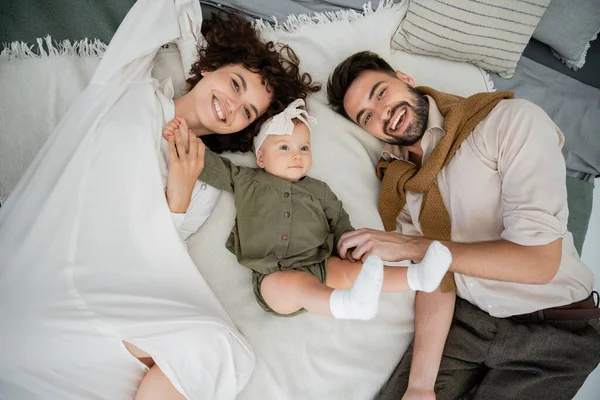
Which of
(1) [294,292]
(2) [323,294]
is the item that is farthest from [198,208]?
(2) [323,294]

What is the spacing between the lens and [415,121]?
197cm

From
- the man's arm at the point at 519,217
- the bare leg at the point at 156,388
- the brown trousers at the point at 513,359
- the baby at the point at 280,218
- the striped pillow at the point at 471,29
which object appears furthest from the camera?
the striped pillow at the point at 471,29

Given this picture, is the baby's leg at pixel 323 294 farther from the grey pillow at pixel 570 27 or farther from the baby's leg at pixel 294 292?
the grey pillow at pixel 570 27

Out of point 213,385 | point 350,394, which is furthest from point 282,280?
point 350,394

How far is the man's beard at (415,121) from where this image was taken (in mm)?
1969

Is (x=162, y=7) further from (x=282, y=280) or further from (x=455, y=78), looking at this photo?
(x=455, y=78)

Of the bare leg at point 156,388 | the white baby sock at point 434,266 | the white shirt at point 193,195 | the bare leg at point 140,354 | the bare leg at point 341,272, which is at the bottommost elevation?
the bare leg at point 156,388

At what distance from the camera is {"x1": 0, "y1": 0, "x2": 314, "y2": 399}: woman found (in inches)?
55.5

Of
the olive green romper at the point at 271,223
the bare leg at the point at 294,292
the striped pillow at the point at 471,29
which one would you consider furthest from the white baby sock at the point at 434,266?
the striped pillow at the point at 471,29

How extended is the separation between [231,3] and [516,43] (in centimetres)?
132

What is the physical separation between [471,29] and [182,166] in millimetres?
1452

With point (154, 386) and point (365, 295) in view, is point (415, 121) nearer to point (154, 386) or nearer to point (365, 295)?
point (365, 295)

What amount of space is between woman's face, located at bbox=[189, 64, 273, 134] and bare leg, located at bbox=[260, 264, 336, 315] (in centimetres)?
59

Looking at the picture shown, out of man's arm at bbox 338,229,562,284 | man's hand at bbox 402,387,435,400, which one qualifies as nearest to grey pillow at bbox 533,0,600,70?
man's arm at bbox 338,229,562,284
